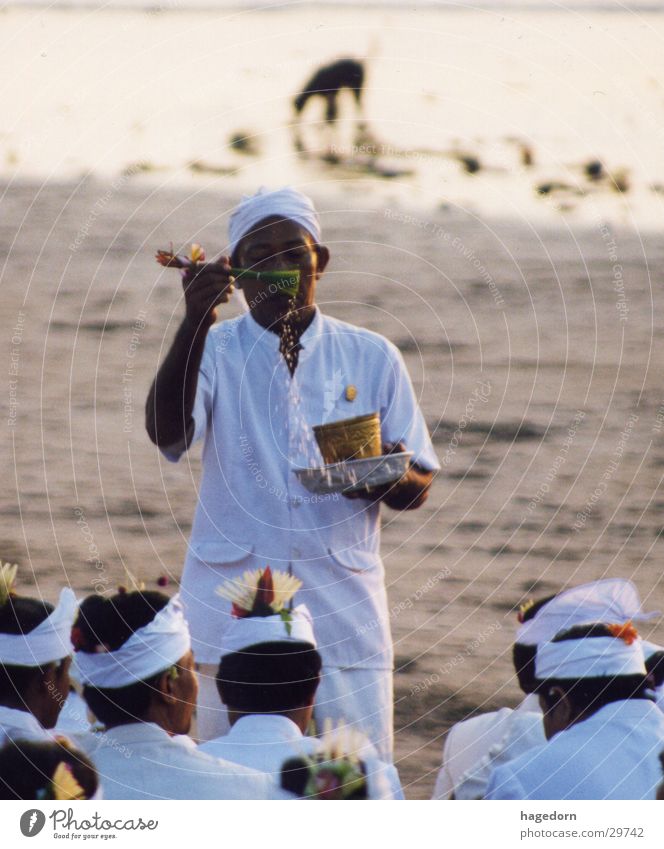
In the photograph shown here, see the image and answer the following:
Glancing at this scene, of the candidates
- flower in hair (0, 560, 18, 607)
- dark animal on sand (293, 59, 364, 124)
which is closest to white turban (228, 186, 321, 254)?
flower in hair (0, 560, 18, 607)

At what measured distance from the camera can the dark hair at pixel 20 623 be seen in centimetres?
232

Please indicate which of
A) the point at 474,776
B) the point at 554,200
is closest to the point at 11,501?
the point at 474,776

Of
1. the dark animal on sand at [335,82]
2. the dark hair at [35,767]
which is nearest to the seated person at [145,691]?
the dark hair at [35,767]

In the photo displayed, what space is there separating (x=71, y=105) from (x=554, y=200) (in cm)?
150

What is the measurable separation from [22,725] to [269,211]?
0.87 m

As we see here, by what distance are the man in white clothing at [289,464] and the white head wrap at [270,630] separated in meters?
0.09

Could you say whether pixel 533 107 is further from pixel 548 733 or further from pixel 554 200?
pixel 548 733

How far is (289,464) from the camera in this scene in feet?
7.73

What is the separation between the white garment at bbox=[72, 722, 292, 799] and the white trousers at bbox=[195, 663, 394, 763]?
13 centimetres

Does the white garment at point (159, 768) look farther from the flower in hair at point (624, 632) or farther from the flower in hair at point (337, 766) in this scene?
the flower in hair at point (624, 632)

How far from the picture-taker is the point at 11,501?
3.60 metres

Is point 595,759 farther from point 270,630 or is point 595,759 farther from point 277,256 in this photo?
point 277,256

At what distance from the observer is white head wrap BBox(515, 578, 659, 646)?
7.47ft

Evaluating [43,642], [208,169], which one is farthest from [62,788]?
[208,169]
